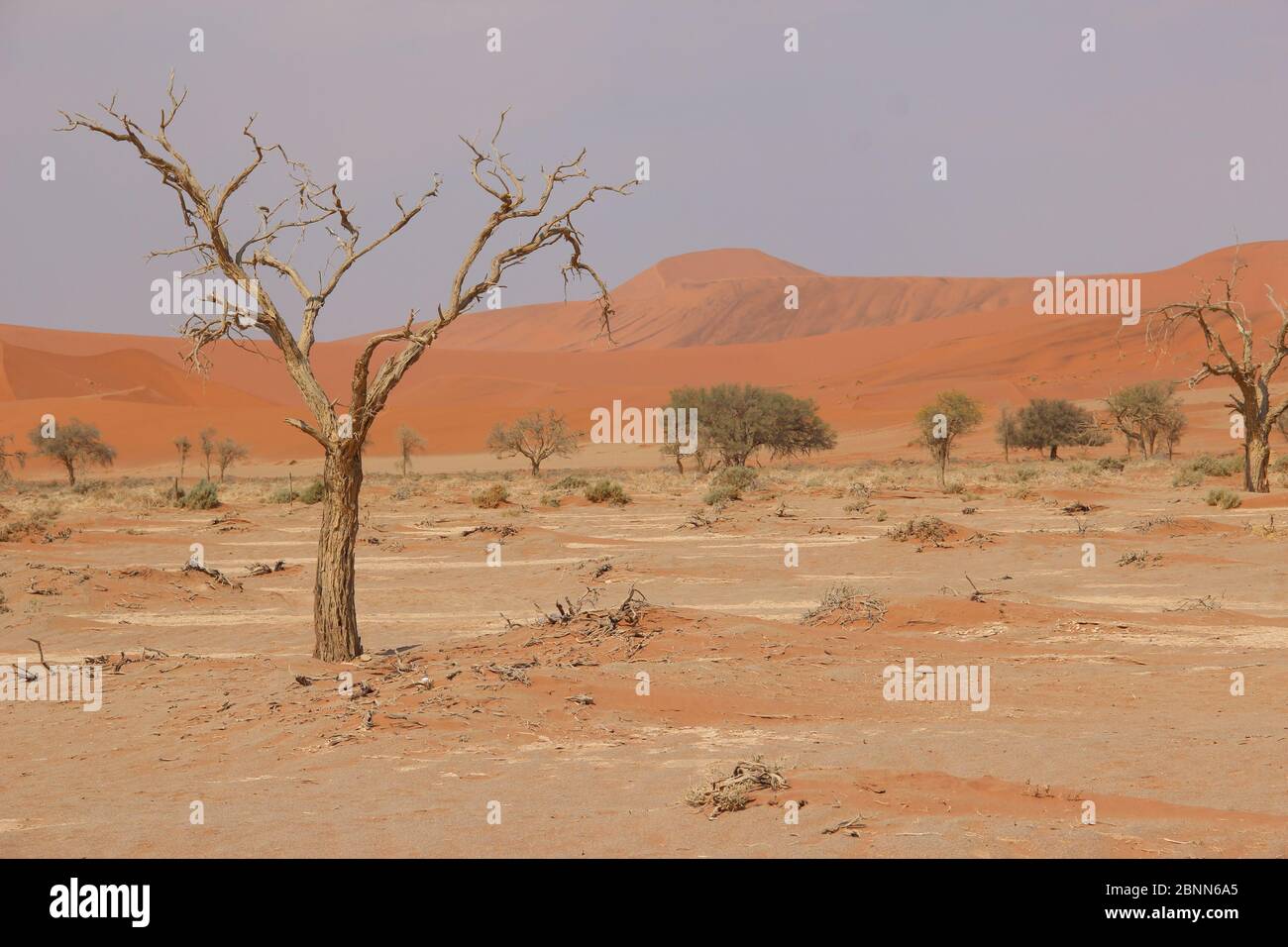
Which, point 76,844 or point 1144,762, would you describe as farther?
point 1144,762

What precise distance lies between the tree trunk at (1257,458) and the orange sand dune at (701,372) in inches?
1147

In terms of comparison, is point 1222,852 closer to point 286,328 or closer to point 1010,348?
point 286,328

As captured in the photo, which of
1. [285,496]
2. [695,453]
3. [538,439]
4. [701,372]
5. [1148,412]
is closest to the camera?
[285,496]

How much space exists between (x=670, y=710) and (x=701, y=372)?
131 metres

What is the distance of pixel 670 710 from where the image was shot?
33.8ft

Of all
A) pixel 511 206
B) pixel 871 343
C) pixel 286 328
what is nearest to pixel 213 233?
pixel 286 328

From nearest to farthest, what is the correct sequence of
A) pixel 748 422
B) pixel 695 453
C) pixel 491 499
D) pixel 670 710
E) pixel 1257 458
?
pixel 670 710 → pixel 1257 458 → pixel 491 499 → pixel 748 422 → pixel 695 453

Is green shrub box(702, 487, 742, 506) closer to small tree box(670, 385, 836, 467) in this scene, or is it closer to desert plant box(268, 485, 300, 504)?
desert plant box(268, 485, 300, 504)

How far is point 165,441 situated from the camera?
297 feet

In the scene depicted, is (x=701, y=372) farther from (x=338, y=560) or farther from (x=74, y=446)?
(x=338, y=560)

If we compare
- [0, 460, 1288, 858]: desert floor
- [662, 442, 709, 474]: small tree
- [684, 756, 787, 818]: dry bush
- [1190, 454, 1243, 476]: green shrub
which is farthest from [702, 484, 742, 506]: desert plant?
[684, 756, 787, 818]: dry bush

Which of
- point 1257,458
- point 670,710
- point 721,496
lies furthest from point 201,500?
point 670,710

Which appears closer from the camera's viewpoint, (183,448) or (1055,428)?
(1055,428)
